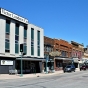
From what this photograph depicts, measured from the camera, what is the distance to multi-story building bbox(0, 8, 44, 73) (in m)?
40.2

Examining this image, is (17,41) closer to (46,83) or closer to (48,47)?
(48,47)

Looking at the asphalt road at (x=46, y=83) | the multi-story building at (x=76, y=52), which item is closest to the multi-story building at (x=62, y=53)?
the multi-story building at (x=76, y=52)

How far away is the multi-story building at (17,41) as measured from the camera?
1585 inches

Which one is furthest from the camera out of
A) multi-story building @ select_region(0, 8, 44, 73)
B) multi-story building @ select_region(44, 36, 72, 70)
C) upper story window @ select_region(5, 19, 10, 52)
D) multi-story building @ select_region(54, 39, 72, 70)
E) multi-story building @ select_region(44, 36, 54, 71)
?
multi-story building @ select_region(54, 39, 72, 70)

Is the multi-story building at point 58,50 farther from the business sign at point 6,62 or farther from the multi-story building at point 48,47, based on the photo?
the business sign at point 6,62

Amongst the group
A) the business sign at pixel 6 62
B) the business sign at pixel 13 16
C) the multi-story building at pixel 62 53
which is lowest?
the business sign at pixel 6 62

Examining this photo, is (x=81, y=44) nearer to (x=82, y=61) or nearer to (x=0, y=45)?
(x=82, y=61)

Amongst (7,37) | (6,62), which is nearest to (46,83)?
(6,62)

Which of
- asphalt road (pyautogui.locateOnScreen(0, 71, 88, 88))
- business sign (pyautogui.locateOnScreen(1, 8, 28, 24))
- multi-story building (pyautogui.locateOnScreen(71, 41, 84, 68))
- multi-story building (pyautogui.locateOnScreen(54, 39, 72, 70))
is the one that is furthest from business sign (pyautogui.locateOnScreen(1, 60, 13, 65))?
multi-story building (pyautogui.locateOnScreen(71, 41, 84, 68))

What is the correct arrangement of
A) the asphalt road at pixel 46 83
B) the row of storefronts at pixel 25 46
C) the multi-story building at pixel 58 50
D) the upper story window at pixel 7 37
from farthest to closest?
the multi-story building at pixel 58 50 < the upper story window at pixel 7 37 < the row of storefronts at pixel 25 46 < the asphalt road at pixel 46 83

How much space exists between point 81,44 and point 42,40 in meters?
34.1

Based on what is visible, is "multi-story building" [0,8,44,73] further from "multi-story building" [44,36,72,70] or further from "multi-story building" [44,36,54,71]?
"multi-story building" [44,36,72,70]

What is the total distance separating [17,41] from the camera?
44625 mm

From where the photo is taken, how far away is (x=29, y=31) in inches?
1918
